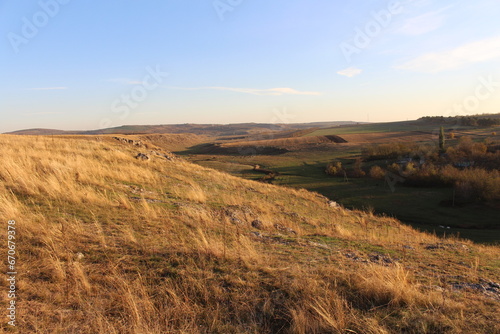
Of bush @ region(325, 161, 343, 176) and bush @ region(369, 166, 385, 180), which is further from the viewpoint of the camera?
bush @ region(325, 161, 343, 176)

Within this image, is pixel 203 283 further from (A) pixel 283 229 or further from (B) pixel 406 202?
(B) pixel 406 202

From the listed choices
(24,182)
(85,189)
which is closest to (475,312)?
(85,189)

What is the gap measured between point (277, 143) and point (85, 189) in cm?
10966

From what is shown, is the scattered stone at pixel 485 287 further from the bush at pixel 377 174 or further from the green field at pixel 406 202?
the bush at pixel 377 174

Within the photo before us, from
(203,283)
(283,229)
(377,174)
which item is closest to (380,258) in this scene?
(283,229)

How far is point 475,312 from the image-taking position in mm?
3818

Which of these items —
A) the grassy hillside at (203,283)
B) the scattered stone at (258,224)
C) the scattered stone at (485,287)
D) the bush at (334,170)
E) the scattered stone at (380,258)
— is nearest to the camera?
the grassy hillside at (203,283)

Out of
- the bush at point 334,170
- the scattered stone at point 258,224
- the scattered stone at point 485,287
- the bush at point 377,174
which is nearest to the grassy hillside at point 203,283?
the scattered stone at point 485,287

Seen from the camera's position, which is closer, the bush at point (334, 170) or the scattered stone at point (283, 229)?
the scattered stone at point (283, 229)

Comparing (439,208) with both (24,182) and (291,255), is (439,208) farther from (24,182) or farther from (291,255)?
(24,182)

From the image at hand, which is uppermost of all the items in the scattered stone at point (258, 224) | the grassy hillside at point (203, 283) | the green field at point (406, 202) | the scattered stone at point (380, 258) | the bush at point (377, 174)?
the grassy hillside at point (203, 283)

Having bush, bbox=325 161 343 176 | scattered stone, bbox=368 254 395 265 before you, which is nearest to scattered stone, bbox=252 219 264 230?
scattered stone, bbox=368 254 395 265

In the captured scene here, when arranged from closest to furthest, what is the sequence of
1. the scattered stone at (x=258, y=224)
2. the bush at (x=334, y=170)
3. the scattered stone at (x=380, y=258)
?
the scattered stone at (x=380, y=258) → the scattered stone at (x=258, y=224) → the bush at (x=334, y=170)

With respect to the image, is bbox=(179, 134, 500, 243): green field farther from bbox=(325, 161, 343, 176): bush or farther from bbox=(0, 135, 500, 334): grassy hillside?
bbox=(0, 135, 500, 334): grassy hillside
